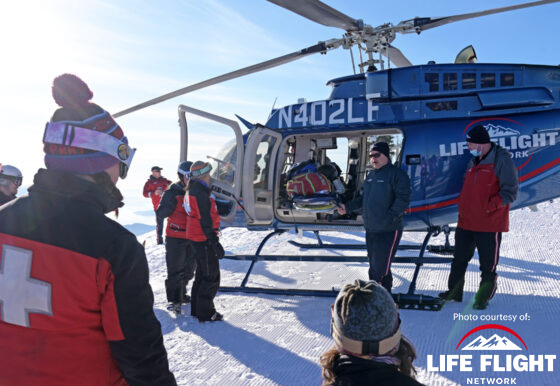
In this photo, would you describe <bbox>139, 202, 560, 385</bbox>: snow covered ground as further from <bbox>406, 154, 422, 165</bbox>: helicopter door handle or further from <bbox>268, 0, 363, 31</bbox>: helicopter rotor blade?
<bbox>268, 0, 363, 31</bbox>: helicopter rotor blade

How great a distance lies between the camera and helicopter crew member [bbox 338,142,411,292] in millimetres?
3934

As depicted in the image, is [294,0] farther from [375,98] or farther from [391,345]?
[391,345]

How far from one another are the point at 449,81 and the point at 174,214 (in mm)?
3461

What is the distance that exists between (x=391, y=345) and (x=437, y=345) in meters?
2.19

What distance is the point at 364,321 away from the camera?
118 cm

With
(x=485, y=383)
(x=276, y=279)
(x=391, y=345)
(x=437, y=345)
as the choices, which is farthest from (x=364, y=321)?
(x=276, y=279)

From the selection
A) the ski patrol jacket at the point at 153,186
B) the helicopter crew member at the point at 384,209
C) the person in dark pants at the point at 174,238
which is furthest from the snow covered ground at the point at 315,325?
the ski patrol jacket at the point at 153,186

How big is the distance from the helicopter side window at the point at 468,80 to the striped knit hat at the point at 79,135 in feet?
14.0

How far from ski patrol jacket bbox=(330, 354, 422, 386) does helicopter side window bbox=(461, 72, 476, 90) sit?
4.19 metres

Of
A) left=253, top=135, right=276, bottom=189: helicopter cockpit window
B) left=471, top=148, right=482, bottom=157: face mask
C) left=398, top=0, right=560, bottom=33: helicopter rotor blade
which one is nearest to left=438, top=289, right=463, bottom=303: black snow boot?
left=471, top=148, right=482, bottom=157: face mask

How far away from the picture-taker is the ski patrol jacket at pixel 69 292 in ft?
3.58

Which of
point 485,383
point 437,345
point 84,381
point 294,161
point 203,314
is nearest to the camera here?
point 84,381

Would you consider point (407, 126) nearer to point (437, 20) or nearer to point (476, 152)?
point (476, 152)

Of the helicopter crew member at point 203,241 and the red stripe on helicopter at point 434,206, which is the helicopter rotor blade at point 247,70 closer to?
the helicopter crew member at point 203,241
